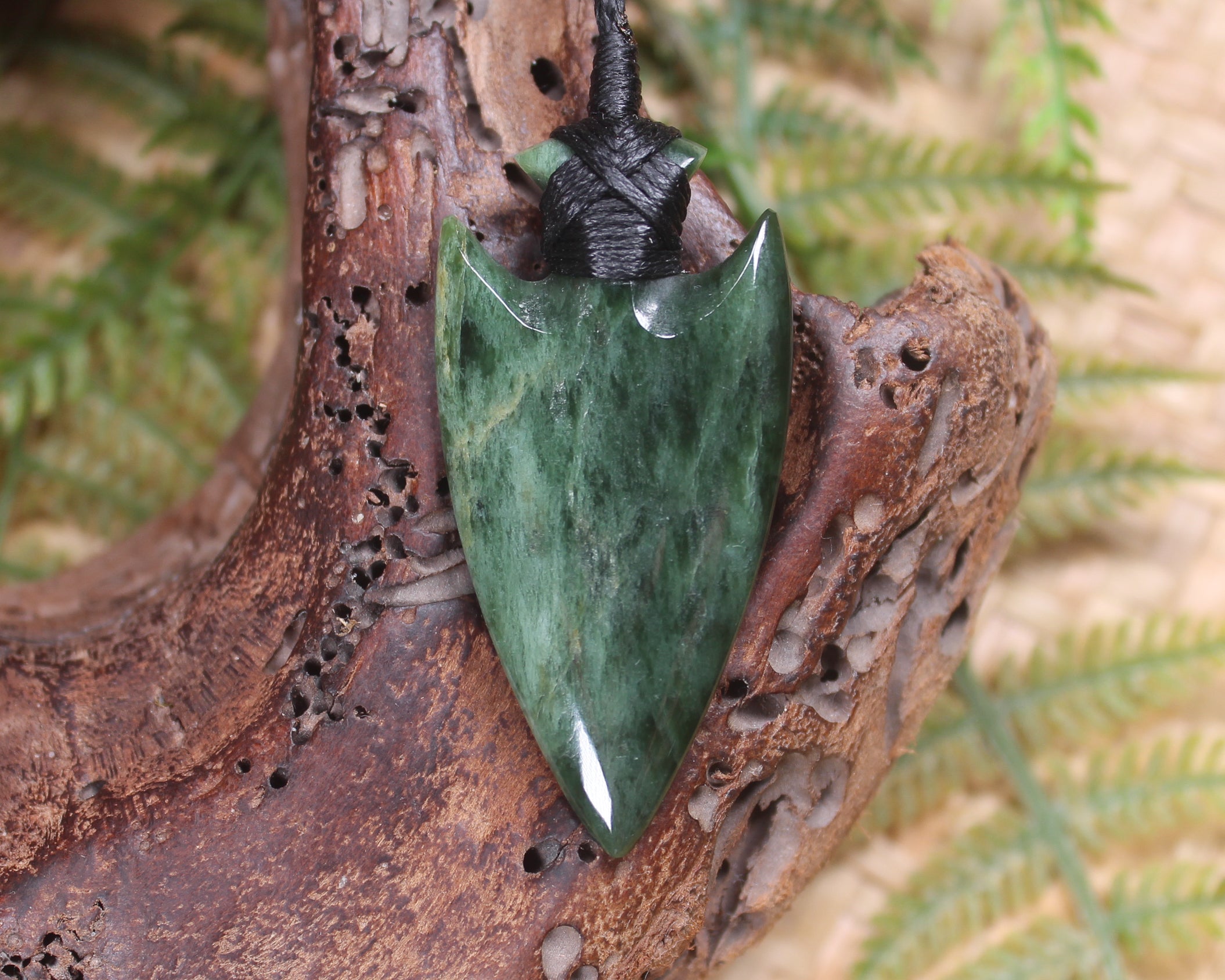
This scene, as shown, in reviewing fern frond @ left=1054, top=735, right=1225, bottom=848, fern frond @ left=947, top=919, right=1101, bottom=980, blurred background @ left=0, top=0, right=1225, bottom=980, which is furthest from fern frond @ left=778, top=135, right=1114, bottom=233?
Result: fern frond @ left=947, top=919, right=1101, bottom=980

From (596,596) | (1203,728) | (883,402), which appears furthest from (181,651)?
(1203,728)

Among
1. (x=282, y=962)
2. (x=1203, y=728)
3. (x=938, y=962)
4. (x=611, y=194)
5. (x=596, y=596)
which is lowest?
(x=938, y=962)

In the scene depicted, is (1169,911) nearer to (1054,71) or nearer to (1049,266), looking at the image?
(1049,266)

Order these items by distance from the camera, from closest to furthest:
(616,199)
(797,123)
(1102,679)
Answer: (616,199), (1102,679), (797,123)

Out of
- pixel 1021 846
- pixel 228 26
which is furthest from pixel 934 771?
pixel 228 26

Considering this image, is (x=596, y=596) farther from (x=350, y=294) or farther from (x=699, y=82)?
(x=699, y=82)

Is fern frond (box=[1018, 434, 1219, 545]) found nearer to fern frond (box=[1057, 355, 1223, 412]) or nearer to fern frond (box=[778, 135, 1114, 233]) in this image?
fern frond (box=[1057, 355, 1223, 412])
